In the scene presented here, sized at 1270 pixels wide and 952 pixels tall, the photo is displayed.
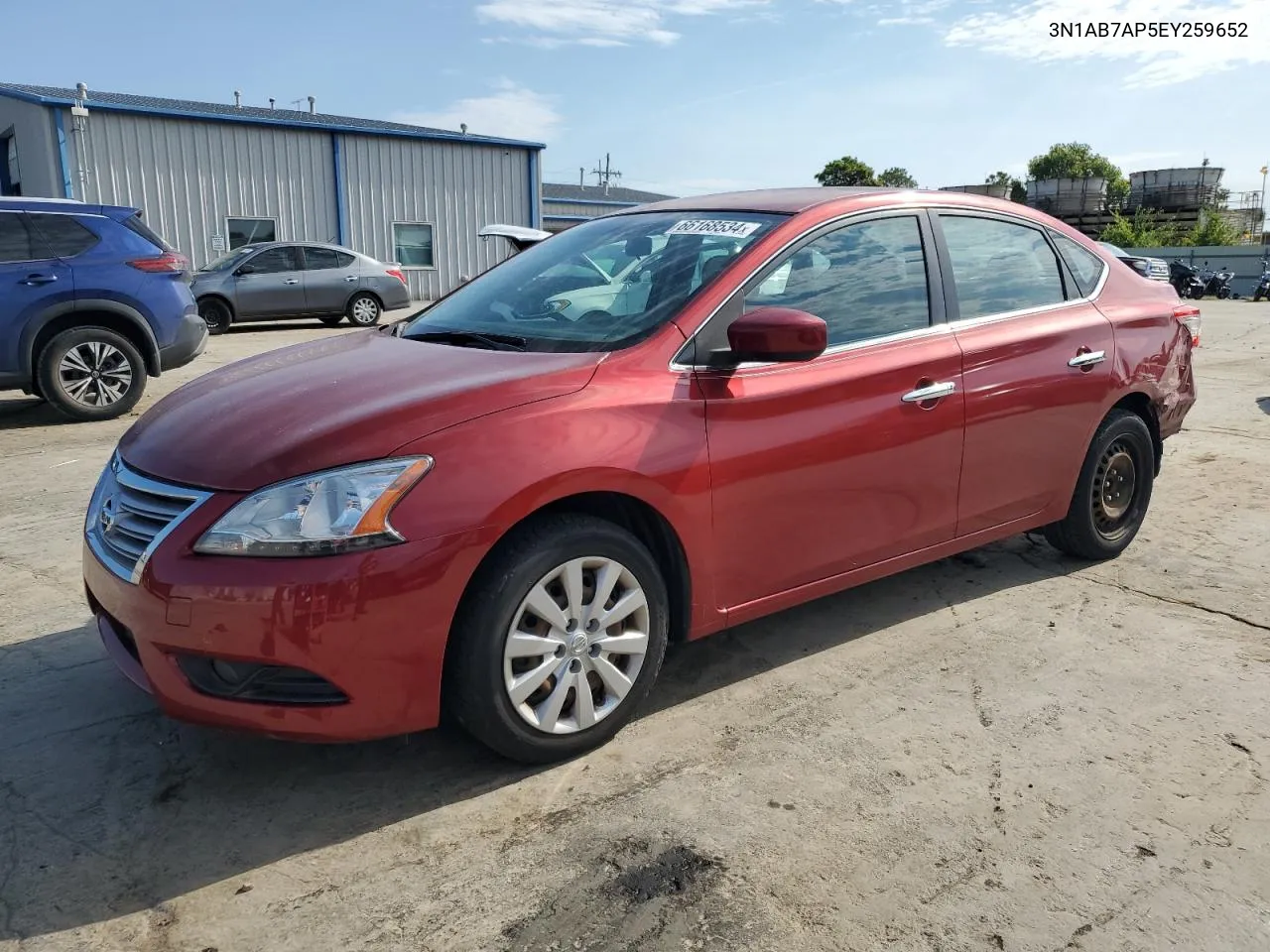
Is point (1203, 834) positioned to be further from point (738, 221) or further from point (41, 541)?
point (41, 541)

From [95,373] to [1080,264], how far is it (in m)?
7.25

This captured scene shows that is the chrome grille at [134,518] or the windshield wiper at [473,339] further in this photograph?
the windshield wiper at [473,339]

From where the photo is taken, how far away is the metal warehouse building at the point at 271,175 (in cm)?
2014

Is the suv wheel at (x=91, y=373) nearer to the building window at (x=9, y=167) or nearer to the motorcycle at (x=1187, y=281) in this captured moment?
the building window at (x=9, y=167)

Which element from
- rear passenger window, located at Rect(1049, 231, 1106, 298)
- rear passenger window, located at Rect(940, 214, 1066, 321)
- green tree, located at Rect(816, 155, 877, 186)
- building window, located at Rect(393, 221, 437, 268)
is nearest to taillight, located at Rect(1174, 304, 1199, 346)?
rear passenger window, located at Rect(1049, 231, 1106, 298)

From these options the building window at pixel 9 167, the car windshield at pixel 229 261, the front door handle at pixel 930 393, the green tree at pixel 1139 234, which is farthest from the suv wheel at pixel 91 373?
the green tree at pixel 1139 234

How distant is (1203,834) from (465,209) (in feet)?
80.2

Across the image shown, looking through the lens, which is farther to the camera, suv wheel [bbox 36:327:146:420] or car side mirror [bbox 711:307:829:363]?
suv wheel [bbox 36:327:146:420]

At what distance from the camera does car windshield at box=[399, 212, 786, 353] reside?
3252 millimetres

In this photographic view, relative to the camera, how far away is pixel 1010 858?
2.50 m

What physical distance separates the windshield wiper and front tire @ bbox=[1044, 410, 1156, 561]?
2.61m

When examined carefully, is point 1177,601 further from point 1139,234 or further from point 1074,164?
point 1074,164

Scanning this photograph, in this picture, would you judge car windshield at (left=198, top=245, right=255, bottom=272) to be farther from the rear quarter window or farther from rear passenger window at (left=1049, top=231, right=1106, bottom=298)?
rear passenger window at (left=1049, top=231, right=1106, bottom=298)

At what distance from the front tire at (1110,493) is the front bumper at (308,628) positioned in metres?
3.04
